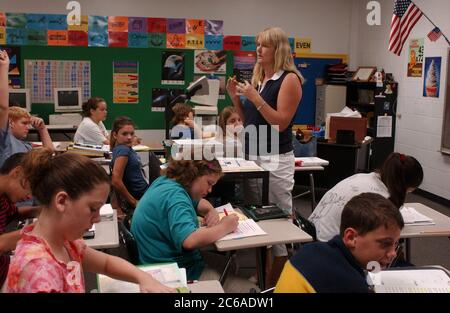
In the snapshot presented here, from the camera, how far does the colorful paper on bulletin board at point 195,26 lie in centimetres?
729

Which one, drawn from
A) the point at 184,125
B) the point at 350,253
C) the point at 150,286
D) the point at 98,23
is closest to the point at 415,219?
the point at 350,253

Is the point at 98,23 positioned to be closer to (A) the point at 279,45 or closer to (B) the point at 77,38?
(B) the point at 77,38

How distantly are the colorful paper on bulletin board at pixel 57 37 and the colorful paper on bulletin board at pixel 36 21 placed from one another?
0.43 feet

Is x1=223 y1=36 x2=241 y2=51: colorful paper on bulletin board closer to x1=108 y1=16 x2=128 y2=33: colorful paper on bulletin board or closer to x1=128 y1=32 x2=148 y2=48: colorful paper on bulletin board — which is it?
x1=128 y1=32 x2=148 y2=48: colorful paper on bulletin board

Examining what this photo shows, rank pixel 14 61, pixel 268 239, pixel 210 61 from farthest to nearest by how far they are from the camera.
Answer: pixel 210 61 < pixel 14 61 < pixel 268 239

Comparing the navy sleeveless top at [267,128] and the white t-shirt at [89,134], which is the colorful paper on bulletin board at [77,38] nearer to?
the white t-shirt at [89,134]

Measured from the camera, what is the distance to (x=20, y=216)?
255 cm

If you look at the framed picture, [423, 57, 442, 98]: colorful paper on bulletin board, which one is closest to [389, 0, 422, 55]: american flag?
[423, 57, 442, 98]: colorful paper on bulletin board

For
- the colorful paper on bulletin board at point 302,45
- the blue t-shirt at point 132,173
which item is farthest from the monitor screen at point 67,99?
the colorful paper on bulletin board at point 302,45

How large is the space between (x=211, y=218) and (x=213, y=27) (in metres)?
5.27

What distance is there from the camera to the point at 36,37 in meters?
6.84

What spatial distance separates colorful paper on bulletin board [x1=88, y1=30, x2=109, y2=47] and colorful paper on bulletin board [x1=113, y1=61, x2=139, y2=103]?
1.08 ft

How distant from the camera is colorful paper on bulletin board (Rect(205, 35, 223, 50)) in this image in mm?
7385

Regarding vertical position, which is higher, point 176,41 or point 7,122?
point 176,41
